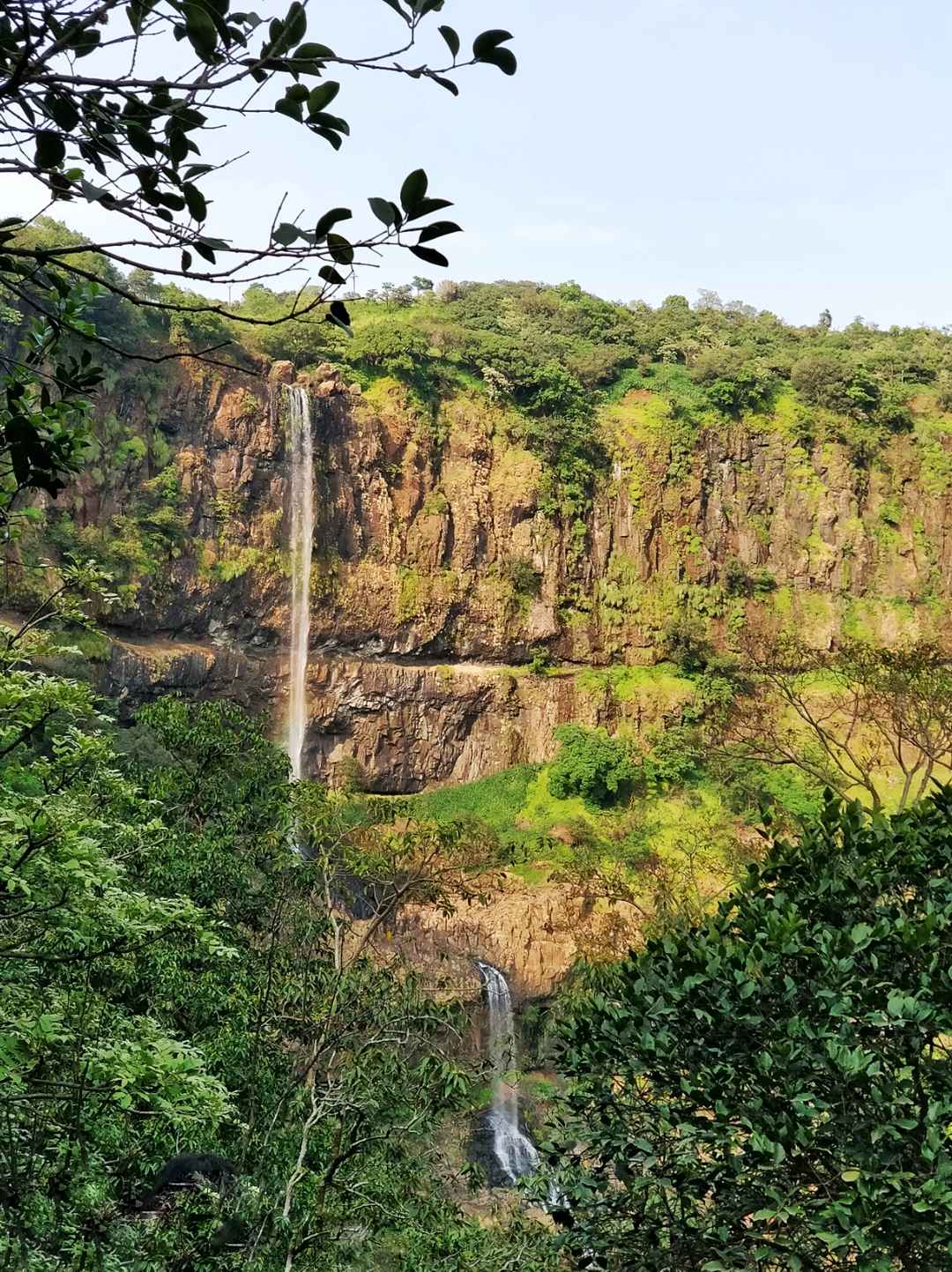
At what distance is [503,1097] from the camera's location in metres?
16.8

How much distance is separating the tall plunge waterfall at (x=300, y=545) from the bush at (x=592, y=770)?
250 inches

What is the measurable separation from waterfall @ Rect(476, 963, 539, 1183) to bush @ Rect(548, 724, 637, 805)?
261 inches

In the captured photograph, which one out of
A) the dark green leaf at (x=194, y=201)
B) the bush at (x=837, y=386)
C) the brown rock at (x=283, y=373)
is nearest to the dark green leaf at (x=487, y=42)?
the dark green leaf at (x=194, y=201)

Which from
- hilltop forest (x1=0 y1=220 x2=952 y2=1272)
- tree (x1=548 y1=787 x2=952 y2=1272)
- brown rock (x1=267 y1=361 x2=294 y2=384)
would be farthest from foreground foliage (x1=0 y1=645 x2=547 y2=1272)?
brown rock (x1=267 y1=361 x2=294 y2=384)

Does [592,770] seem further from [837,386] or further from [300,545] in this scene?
[837,386]

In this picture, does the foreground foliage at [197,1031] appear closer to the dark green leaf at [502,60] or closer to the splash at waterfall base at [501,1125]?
the dark green leaf at [502,60]

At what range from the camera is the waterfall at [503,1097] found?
51.8 ft

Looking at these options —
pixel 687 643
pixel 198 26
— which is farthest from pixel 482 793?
pixel 198 26

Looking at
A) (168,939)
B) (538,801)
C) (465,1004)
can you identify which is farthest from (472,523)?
(168,939)

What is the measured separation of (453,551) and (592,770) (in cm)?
678

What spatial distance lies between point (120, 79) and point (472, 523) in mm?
24886

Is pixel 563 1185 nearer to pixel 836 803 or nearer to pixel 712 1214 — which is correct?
pixel 712 1214

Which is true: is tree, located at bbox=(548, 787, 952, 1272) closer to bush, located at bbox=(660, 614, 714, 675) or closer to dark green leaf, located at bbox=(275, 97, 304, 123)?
dark green leaf, located at bbox=(275, 97, 304, 123)

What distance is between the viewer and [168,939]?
255 inches
